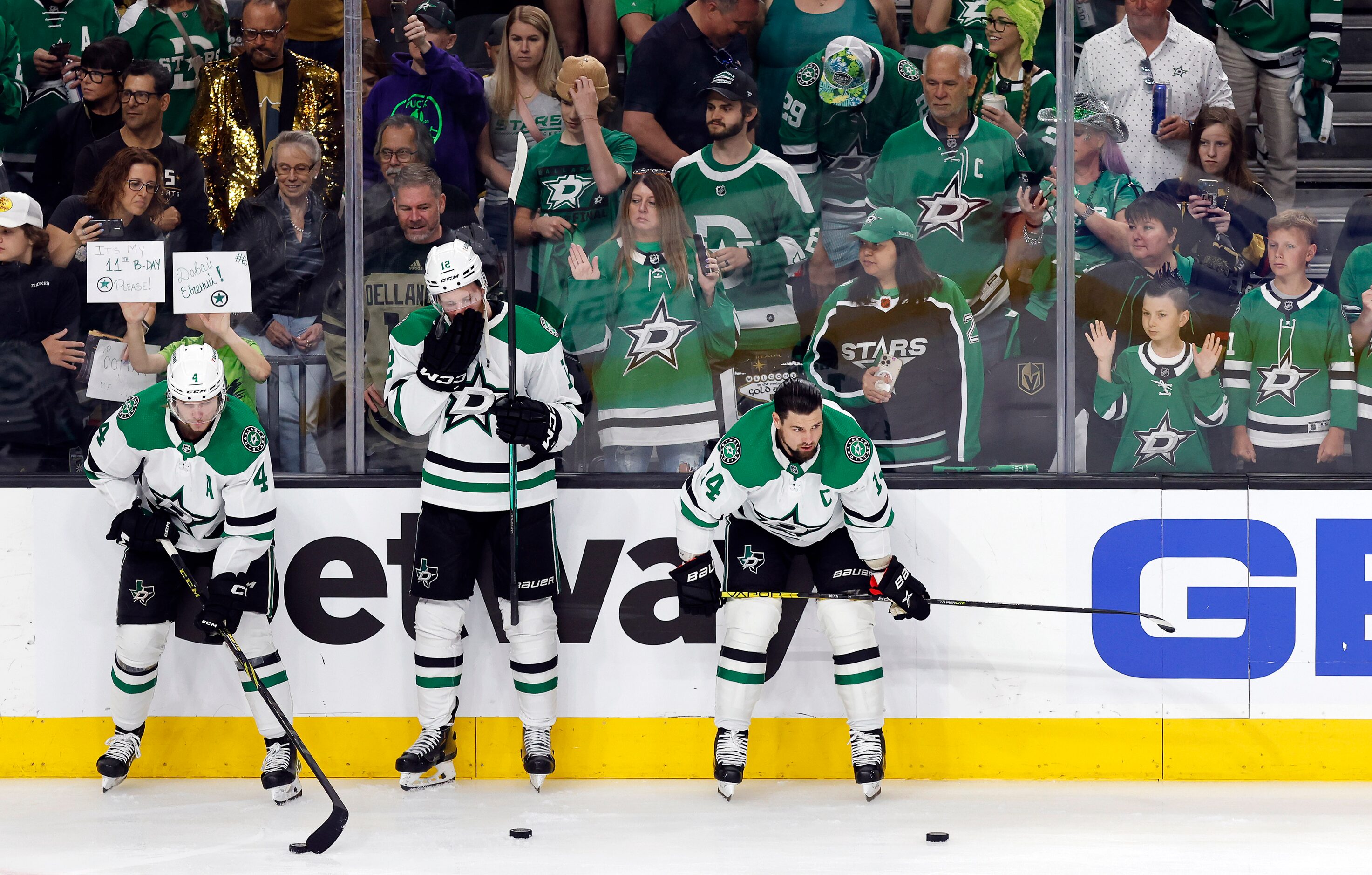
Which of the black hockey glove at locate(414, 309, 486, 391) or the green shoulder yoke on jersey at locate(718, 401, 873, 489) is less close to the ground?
the black hockey glove at locate(414, 309, 486, 391)

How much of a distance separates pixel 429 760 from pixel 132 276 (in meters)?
1.80

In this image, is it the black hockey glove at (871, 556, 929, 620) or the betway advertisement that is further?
the betway advertisement

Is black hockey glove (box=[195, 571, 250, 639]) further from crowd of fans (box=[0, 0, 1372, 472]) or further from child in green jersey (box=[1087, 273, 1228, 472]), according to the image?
child in green jersey (box=[1087, 273, 1228, 472])

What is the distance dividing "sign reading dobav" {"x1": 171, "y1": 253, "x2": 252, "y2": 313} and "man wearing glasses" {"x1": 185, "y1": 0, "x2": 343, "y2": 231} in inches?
4.5

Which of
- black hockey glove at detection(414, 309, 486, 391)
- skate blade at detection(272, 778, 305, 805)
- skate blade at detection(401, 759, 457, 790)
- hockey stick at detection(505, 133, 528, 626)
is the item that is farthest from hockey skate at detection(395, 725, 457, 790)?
black hockey glove at detection(414, 309, 486, 391)

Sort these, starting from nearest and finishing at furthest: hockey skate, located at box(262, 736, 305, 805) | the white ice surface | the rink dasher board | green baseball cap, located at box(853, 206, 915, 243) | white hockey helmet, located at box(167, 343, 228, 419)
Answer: the white ice surface → white hockey helmet, located at box(167, 343, 228, 419) → hockey skate, located at box(262, 736, 305, 805) → the rink dasher board → green baseball cap, located at box(853, 206, 915, 243)

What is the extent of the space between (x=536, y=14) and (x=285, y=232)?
1035mm

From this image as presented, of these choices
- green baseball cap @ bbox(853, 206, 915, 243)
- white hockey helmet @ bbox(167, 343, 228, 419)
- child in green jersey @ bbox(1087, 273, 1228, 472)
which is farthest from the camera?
green baseball cap @ bbox(853, 206, 915, 243)

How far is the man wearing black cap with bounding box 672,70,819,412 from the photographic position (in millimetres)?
4234

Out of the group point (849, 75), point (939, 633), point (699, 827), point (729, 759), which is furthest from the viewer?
point (849, 75)

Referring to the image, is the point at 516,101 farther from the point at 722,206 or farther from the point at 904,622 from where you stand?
the point at 904,622

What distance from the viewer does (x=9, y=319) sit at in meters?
4.29

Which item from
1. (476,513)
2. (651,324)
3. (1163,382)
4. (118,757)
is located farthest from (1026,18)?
(118,757)

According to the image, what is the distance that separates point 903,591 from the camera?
374 centimetres
